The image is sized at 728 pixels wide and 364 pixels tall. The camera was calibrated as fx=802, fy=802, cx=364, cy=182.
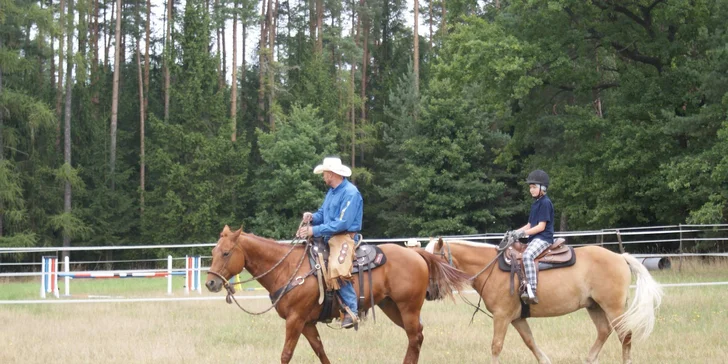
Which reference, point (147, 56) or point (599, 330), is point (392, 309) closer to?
point (599, 330)

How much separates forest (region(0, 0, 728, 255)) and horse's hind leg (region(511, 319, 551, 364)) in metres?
15.7

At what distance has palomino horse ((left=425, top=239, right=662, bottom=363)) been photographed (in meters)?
9.51

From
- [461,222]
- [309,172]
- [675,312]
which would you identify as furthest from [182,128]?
[675,312]

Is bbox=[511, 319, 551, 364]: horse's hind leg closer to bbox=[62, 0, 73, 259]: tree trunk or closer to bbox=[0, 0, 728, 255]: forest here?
bbox=[0, 0, 728, 255]: forest

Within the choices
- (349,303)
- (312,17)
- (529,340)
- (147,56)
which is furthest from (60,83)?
→ (529,340)

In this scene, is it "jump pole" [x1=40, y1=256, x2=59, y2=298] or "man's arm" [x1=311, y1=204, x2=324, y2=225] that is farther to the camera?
"jump pole" [x1=40, y1=256, x2=59, y2=298]

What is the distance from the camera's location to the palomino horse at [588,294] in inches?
374

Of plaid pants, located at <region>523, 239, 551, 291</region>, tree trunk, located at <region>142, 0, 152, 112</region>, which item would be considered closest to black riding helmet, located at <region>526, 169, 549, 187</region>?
plaid pants, located at <region>523, 239, 551, 291</region>

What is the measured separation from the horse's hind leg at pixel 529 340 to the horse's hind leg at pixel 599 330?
577 millimetres

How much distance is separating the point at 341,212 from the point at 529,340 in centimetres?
289

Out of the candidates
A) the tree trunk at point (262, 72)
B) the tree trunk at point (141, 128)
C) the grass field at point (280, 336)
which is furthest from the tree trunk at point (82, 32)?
the grass field at point (280, 336)

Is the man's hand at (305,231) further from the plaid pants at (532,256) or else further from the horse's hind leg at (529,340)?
the horse's hind leg at (529,340)

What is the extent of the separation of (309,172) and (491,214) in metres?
9.40

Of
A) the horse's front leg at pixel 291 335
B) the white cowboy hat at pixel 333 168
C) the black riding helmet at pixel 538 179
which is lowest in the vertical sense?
the horse's front leg at pixel 291 335
